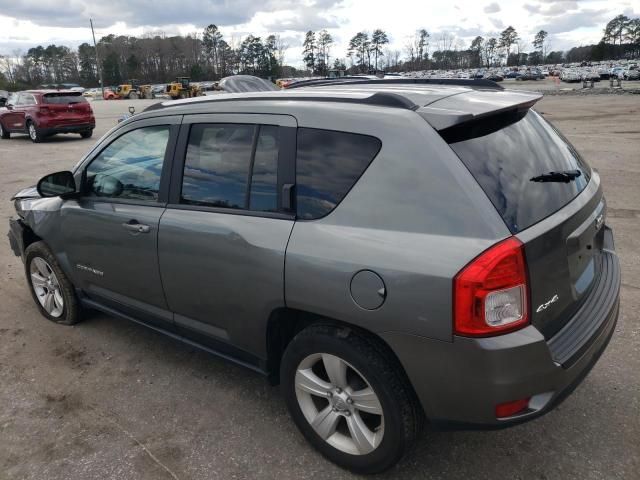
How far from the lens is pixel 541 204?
88.8 inches

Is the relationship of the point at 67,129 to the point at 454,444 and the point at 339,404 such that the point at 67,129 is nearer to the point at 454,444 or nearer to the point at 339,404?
the point at 339,404

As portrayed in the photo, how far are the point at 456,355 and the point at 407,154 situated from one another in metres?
0.85

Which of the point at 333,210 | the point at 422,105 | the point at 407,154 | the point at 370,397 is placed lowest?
the point at 370,397

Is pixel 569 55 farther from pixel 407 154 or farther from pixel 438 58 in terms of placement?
pixel 407 154

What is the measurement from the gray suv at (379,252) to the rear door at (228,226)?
10mm

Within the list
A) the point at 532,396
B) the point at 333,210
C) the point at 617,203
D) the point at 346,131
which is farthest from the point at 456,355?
the point at 617,203

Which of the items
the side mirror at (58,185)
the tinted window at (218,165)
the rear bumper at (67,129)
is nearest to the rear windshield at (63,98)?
the rear bumper at (67,129)

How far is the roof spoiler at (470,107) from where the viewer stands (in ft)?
7.26

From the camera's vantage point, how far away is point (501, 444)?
271 centimetres

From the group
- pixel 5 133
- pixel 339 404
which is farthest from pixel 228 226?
pixel 5 133

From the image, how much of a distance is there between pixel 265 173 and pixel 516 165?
3.94ft

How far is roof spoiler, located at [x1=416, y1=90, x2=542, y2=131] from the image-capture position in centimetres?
221

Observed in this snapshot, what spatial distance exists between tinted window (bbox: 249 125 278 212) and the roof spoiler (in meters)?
0.77

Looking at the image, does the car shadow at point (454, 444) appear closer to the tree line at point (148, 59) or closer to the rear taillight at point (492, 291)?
the rear taillight at point (492, 291)
